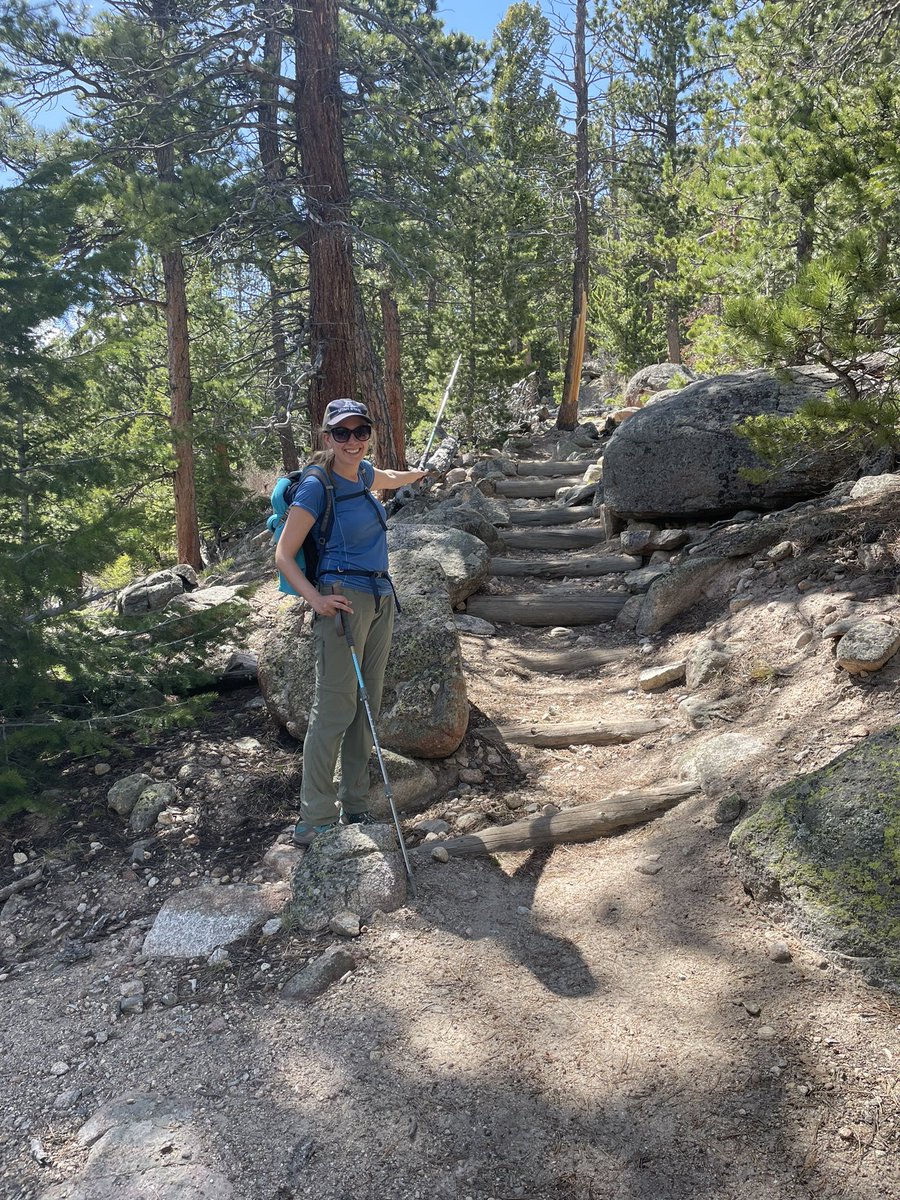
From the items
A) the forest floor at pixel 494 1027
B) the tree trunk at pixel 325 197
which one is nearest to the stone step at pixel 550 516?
the tree trunk at pixel 325 197

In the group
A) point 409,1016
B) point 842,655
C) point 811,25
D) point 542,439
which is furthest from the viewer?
point 542,439

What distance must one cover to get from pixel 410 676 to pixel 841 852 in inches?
110

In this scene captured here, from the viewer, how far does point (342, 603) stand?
3.96 meters

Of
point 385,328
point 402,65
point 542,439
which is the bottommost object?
point 542,439

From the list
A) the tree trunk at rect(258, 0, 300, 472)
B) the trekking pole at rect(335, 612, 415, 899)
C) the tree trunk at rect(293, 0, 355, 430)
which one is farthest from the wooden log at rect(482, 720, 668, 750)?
the tree trunk at rect(258, 0, 300, 472)

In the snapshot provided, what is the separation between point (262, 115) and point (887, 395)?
27.5 feet

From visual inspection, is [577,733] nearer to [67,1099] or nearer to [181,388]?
[67,1099]

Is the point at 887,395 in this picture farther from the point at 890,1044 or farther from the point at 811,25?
the point at 811,25

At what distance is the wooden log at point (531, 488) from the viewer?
1353 centimetres

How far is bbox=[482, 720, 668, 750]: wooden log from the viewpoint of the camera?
17.6 feet

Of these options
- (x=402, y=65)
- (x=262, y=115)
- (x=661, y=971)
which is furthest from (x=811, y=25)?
(x=661, y=971)

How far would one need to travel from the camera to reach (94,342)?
18.2 ft

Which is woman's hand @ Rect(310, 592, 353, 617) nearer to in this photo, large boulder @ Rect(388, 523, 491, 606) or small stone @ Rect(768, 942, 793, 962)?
small stone @ Rect(768, 942, 793, 962)

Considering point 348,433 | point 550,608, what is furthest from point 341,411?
point 550,608
